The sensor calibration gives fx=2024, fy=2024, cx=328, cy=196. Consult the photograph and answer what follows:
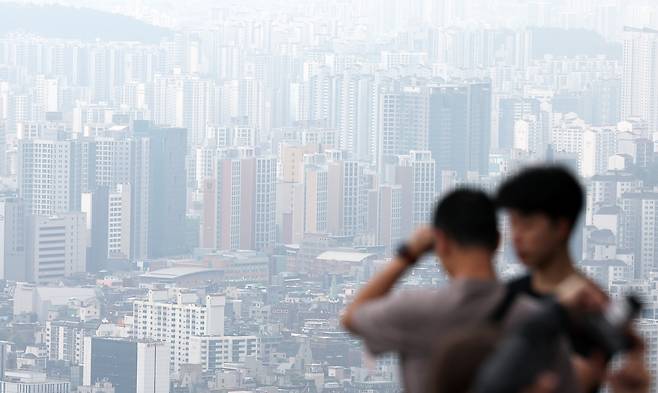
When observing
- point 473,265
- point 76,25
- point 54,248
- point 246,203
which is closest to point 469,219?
point 473,265

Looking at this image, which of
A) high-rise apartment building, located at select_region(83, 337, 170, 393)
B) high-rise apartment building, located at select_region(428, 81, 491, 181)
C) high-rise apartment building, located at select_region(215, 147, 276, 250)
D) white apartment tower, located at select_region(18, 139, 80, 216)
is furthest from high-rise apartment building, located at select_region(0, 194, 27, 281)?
high-rise apartment building, located at select_region(428, 81, 491, 181)

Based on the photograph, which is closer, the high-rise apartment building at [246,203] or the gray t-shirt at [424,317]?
the gray t-shirt at [424,317]

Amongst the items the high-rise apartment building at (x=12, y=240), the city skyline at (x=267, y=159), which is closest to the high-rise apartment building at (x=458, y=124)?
the city skyline at (x=267, y=159)

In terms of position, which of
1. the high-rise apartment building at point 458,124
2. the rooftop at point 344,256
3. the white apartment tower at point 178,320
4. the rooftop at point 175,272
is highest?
the high-rise apartment building at point 458,124

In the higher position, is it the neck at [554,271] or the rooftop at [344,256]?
the neck at [554,271]

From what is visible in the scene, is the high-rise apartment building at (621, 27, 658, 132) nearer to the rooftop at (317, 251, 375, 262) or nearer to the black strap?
the rooftop at (317, 251, 375, 262)

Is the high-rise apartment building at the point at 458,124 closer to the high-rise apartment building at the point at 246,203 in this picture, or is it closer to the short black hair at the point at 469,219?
the high-rise apartment building at the point at 246,203

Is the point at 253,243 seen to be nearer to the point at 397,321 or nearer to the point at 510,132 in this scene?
the point at 510,132

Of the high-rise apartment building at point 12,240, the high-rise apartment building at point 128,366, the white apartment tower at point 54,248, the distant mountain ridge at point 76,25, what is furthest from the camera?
the distant mountain ridge at point 76,25
